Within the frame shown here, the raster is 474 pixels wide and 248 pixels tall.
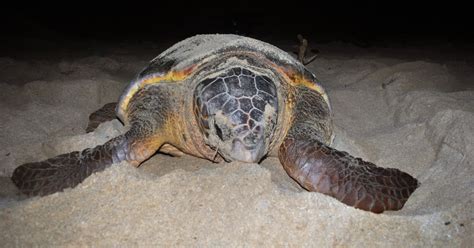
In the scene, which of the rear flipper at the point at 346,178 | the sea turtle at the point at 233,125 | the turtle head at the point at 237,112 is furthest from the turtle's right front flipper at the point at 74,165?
the rear flipper at the point at 346,178

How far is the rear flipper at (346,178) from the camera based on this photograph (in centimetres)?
159

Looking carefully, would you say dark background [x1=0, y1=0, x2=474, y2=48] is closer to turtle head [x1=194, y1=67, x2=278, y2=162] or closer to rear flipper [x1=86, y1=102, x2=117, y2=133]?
rear flipper [x1=86, y1=102, x2=117, y2=133]

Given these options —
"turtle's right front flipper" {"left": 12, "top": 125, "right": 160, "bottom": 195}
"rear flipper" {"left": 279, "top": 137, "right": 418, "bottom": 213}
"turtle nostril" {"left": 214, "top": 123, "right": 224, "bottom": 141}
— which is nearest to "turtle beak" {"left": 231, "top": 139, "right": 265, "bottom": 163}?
"turtle nostril" {"left": 214, "top": 123, "right": 224, "bottom": 141}

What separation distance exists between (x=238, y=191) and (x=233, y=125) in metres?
0.40

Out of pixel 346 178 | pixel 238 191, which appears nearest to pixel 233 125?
pixel 238 191

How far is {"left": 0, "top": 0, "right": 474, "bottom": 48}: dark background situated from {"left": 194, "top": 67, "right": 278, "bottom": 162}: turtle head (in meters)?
4.59

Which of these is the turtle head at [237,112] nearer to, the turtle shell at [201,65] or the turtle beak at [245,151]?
the turtle beak at [245,151]

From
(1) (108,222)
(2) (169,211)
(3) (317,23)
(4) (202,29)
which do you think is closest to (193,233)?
(2) (169,211)

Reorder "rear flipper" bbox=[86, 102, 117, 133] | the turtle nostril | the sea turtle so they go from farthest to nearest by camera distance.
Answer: "rear flipper" bbox=[86, 102, 117, 133]
the turtle nostril
the sea turtle

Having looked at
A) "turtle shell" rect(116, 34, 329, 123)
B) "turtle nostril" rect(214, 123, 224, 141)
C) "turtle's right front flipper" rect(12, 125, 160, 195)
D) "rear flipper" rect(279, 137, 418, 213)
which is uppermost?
"turtle shell" rect(116, 34, 329, 123)

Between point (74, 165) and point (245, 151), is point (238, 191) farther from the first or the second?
point (74, 165)

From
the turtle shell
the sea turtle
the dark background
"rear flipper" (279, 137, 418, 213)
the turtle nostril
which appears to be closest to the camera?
"rear flipper" (279, 137, 418, 213)

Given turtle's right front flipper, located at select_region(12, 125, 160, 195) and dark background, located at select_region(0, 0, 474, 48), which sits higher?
dark background, located at select_region(0, 0, 474, 48)

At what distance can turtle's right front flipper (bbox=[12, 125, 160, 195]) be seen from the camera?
65.9 inches
